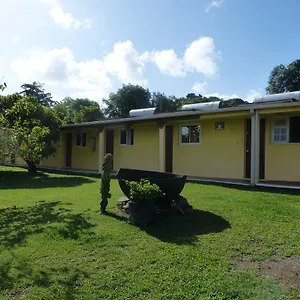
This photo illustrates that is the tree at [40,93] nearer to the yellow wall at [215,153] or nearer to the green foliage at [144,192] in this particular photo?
the yellow wall at [215,153]

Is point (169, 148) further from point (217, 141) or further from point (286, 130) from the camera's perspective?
point (286, 130)

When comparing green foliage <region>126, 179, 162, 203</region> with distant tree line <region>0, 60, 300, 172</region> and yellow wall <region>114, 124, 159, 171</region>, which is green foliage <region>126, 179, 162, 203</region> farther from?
yellow wall <region>114, 124, 159, 171</region>

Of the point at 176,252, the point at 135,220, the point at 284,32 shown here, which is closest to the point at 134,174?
the point at 135,220

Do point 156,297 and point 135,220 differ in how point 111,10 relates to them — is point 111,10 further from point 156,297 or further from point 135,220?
point 156,297

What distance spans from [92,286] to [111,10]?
8817mm

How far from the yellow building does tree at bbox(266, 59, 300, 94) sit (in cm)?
1938

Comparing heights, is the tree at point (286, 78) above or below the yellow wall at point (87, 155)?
above

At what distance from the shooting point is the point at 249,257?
398 cm

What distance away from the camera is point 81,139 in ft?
60.6

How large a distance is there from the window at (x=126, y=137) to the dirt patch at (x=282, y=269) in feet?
39.4

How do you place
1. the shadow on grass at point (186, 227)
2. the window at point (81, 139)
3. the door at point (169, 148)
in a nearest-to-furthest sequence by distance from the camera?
1. the shadow on grass at point (186, 227)
2. the door at point (169, 148)
3. the window at point (81, 139)

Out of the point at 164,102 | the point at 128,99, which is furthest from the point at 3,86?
the point at 164,102

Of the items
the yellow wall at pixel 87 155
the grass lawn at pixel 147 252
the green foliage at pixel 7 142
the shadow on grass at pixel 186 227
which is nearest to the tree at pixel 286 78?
the yellow wall at pixel 87 155

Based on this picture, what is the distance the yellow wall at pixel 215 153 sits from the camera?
11695 millimetres
